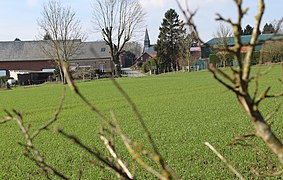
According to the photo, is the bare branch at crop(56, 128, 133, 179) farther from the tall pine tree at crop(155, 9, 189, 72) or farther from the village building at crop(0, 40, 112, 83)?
the village building at crop(0, 40, 112, 83)

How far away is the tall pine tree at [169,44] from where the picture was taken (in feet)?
194

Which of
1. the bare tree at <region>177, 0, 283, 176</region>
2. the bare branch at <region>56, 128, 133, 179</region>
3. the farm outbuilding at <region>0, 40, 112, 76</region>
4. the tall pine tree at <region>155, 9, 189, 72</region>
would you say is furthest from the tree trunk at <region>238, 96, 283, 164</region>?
the farm outbuilding at <region>0, 40, 112, 76</region>

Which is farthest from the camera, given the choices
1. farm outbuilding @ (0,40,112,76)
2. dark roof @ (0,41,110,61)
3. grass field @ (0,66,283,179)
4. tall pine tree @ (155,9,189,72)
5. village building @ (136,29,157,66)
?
village building @ (136,29,157,66)

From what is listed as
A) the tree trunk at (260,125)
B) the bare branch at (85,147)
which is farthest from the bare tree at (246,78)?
the bare branch at (85,147)

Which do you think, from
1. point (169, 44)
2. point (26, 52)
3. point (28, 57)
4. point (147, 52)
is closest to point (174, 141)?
point (169, 44)

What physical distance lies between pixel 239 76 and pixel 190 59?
5860 centimetres

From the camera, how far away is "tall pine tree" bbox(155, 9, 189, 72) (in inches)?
2327

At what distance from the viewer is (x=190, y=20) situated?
2.73 ft

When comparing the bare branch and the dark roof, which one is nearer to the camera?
the bare branch

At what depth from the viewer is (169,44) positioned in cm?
6003

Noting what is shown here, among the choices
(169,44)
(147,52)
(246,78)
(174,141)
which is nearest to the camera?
(246,78)

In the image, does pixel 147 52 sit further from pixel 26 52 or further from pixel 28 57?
pixel 28 57

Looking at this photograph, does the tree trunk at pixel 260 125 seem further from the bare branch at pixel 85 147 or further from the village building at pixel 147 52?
the village building at pixel 147 52

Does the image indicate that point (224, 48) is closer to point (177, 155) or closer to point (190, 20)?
point (190, 20)
